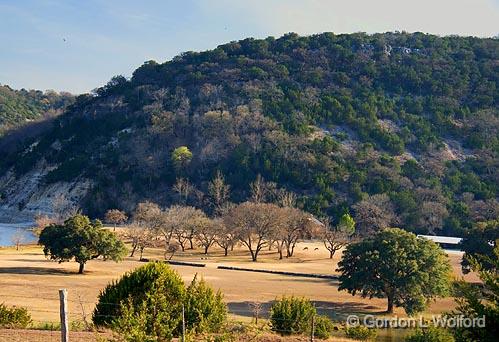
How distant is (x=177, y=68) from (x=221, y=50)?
1298cm

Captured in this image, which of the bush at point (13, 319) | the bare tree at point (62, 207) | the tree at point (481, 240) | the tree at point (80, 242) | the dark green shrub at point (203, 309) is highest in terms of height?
the bare tree at point (62, 207)

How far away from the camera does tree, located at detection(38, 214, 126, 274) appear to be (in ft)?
150

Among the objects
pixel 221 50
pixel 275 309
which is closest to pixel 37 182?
pixel 221 50

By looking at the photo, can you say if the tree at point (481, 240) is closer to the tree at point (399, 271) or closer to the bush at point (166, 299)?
the tree at point (399, 271)

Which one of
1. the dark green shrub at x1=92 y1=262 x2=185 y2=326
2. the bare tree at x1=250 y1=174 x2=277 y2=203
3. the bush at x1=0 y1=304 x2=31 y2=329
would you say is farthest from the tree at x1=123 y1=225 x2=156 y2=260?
the dark green shrub at x1=92 y1=262 x2=185 y2=326

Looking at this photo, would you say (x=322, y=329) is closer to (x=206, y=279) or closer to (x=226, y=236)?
(x=206, y=279)

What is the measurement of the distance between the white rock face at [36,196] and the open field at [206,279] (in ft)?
152

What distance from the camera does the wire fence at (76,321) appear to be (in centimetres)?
1809

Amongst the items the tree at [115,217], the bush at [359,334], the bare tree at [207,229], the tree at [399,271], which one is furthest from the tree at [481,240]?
the tree at [115,217]

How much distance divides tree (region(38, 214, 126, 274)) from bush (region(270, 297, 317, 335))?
1006 inches

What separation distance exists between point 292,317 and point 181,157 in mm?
89317

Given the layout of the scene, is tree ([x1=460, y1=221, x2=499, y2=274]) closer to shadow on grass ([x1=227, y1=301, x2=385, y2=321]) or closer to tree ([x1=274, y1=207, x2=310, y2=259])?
shadow on grass ([x1=227, y1=301, x2=385, y2=321])

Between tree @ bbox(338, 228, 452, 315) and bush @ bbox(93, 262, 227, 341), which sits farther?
tree @ bbox(338, 228, 452, 315)

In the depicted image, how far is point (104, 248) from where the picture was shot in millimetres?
46500
